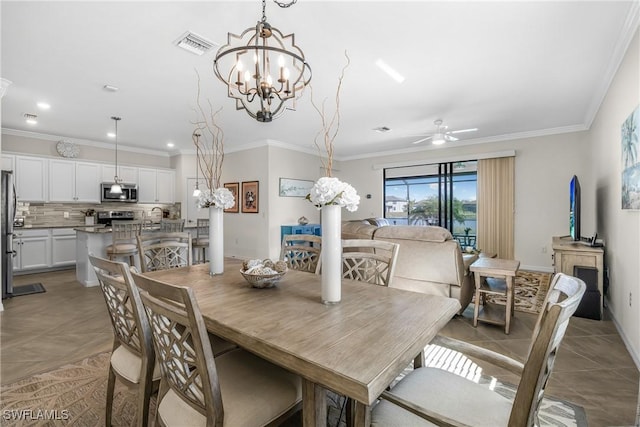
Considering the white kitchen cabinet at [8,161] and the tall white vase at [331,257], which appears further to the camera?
the white kitchen cabinet at [8,161]

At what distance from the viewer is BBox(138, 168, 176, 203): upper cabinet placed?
22.9ft

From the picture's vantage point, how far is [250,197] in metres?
6.84

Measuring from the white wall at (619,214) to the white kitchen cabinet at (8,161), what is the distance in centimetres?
842

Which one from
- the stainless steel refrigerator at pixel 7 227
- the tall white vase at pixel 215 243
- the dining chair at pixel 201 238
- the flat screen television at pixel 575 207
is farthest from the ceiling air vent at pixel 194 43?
the flat screen television at pixel 575 207

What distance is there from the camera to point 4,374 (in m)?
2.25

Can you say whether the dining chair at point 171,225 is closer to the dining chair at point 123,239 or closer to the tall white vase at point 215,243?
the dining chair at point 123,239

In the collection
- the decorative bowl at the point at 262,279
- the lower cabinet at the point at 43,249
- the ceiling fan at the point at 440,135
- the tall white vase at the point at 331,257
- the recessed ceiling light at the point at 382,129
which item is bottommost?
the lower cabinet at the point at 43,249

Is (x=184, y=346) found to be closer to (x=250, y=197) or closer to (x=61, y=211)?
(x=250, y=197)

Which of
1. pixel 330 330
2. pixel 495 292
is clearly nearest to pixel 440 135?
pixel 495 292

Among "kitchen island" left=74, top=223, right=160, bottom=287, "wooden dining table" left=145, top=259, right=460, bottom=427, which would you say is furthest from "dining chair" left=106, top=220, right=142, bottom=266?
"wooden dining table" left=145, top=259, right=460, bottom=427

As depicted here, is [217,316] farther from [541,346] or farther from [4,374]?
[4,374]

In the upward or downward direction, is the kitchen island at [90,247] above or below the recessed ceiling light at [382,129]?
below

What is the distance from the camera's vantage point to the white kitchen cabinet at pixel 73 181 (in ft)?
19.0

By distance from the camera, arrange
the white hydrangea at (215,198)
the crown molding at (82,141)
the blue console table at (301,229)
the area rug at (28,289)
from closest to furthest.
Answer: the white hydrangea at (215,198)
the area rug at (28,289)
the crown molding at (82,141)
the blue console table at (301,229)
